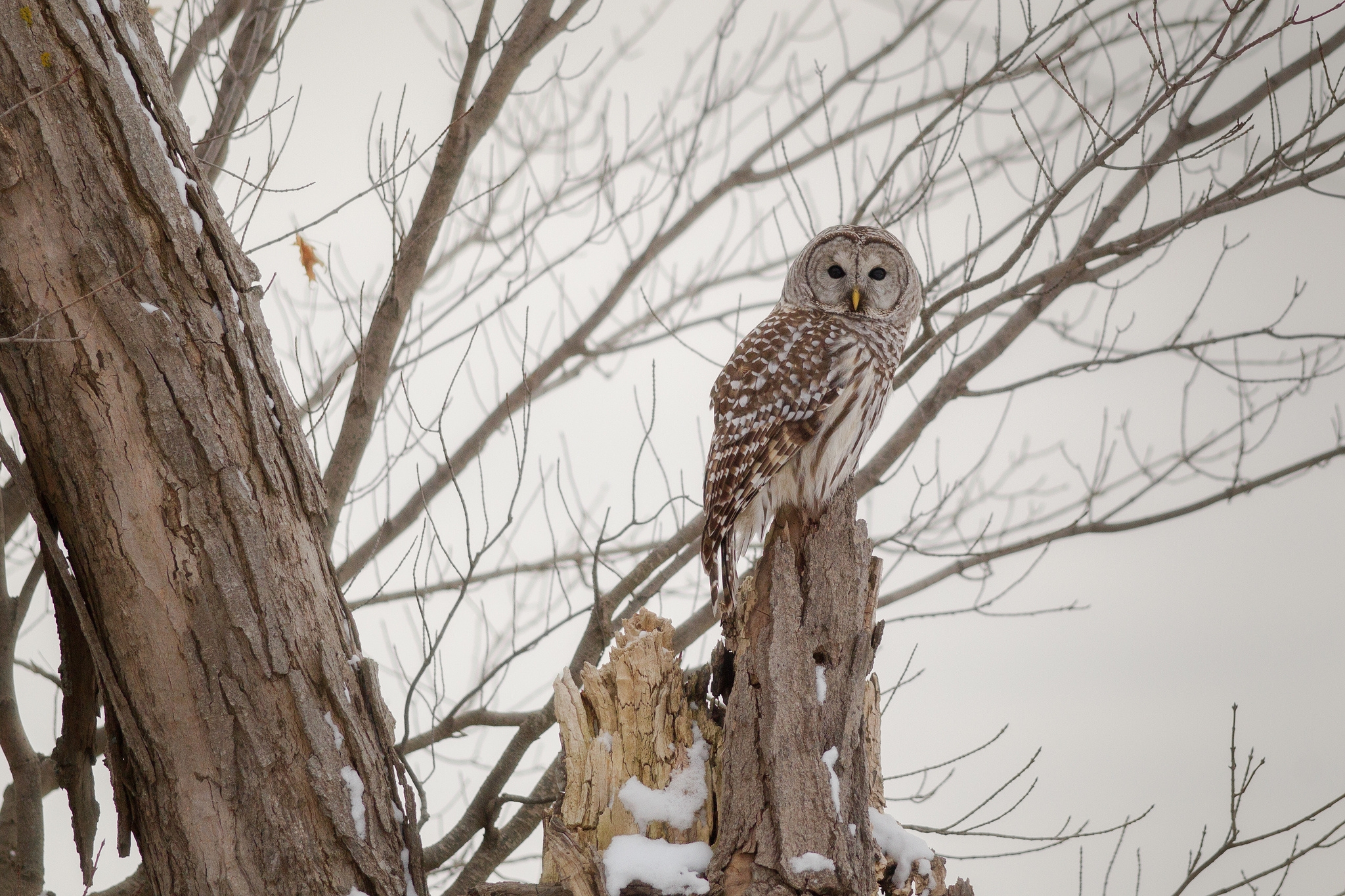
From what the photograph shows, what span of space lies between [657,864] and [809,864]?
339 mm

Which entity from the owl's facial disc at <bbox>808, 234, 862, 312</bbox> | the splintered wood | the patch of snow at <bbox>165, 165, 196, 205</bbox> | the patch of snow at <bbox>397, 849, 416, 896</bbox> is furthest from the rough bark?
the patch of snow at <bbox>165, 165, 196, 205</bbox>

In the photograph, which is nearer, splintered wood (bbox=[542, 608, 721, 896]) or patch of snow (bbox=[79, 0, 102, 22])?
patch of snow (bbox=[79, 0, 102, 22])

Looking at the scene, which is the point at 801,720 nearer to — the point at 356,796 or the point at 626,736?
the point at 626,736

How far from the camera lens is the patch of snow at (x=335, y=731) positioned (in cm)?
246

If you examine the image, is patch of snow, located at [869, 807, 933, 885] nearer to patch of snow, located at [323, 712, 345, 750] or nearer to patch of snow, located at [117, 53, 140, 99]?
patch of snow, located at [323, 712, 345, 750]

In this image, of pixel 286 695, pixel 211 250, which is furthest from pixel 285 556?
pixel 211 250

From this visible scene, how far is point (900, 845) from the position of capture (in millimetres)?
2709

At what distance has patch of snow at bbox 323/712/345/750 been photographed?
2455 mm

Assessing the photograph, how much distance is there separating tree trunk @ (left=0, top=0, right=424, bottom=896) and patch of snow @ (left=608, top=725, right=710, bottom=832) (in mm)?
575

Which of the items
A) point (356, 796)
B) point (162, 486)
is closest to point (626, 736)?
point (356, 796)

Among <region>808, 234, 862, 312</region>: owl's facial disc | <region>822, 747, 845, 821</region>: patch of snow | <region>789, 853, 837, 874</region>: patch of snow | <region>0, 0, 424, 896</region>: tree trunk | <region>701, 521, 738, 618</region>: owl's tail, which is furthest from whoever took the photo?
<region>808, 234, 862, 312</region>: owl's facial disc

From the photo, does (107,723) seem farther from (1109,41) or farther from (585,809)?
(1109,41)

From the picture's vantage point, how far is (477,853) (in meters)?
3.33

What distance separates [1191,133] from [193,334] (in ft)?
10.4
